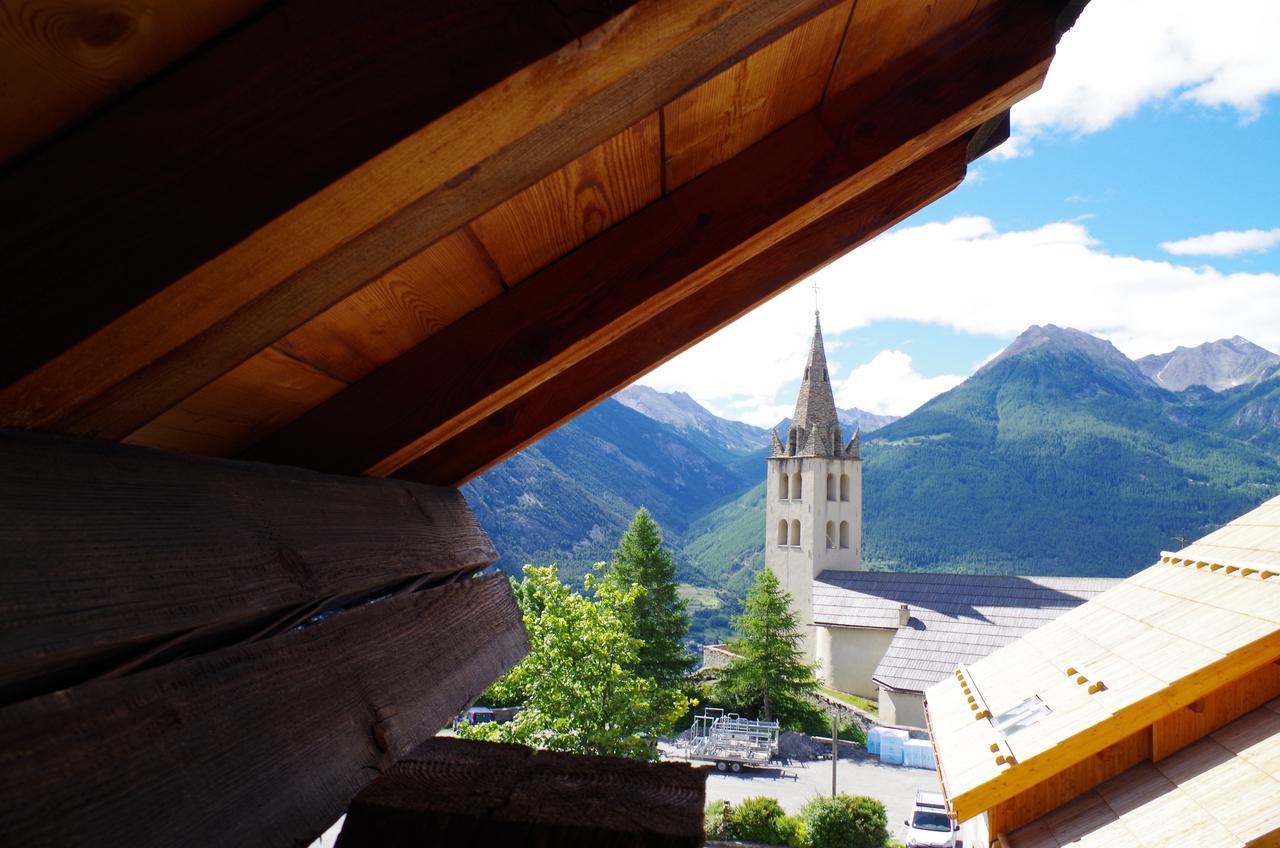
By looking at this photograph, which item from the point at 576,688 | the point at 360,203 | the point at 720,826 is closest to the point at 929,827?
the point at 720,826

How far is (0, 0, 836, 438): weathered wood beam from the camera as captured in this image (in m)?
0.85

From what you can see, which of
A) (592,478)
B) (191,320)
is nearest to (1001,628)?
(191,320)

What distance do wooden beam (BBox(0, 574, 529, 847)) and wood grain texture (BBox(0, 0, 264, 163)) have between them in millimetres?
513

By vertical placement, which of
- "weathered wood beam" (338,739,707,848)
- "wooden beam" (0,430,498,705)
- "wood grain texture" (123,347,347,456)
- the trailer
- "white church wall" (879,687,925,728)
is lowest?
the trailer

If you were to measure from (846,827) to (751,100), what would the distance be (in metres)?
18.4

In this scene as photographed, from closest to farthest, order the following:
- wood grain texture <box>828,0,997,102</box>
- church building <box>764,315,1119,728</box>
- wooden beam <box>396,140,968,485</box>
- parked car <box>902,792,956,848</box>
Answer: wood grain texture <box>828,0,997,102</box> < wooden beam <box>396,140,968,485</box> < parked car <box>902,792,956,848</box> < church building <box>764,315,1119,728</box>

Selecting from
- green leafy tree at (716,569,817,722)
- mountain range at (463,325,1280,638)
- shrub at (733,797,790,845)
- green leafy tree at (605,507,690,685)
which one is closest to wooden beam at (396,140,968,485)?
shrub at (733,797,790,845)

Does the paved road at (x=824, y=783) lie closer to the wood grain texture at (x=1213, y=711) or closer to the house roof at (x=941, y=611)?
the house roof at (x=941, y=611)

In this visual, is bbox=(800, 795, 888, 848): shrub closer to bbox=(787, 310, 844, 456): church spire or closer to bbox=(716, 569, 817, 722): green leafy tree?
bbox=(716, 569, 817, 722): green leafy tree

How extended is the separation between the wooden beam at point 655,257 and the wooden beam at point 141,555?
0.46m

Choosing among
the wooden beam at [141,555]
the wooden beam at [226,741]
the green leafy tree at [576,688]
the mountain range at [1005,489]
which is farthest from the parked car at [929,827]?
the mountain range at [1005,489]

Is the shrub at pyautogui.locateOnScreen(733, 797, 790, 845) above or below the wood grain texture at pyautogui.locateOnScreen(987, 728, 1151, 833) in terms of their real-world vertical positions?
below

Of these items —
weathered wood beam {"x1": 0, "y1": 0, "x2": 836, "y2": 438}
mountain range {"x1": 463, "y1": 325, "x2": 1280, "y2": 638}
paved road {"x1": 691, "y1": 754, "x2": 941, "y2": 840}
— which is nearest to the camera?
weathered wood beam {"x1": 0, "y1": 0, "x2": 836, "y2": 438}

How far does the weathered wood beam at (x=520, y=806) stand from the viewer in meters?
1.13
